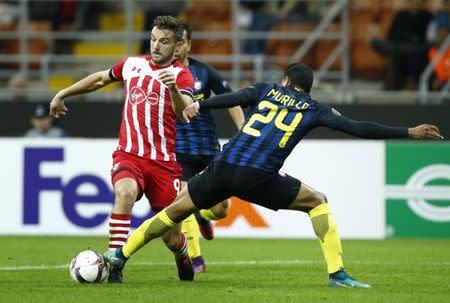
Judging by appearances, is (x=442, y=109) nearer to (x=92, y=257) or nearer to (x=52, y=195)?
(x=52, y=195)

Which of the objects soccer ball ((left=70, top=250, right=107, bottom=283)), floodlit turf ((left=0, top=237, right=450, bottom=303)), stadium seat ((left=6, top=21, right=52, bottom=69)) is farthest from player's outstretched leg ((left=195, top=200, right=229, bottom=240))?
stadium seat ((left=6, top=21, right=52, bottom=69))

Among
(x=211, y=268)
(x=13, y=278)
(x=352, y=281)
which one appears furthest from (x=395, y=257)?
(x=13, y=278)

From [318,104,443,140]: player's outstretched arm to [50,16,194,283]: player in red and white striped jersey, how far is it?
1.22 meters

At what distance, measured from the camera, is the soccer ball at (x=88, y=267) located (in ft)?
30.1

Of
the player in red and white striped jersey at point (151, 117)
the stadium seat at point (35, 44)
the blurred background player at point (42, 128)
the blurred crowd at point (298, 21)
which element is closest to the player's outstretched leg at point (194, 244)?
the player in red and white striped jersey at point (151, 117)

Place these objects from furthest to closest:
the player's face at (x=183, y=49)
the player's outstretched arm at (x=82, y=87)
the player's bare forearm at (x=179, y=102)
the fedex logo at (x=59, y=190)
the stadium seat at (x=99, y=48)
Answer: the stadium seat at (x=99, y=48) < the fedex logo at (x=59, y=190) < the player's face at (x=183, y=49) < the player's outstretched arm at (x=82, y=87) < the player's bare forearm at (x=179, y=102)

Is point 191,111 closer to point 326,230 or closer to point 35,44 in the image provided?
point 326,230

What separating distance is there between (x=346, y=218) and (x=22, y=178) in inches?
181

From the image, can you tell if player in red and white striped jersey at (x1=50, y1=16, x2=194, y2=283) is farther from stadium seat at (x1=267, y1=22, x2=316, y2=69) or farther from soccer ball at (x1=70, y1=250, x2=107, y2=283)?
stadium seat at (x1=267, y1=22, x2=316, y2=69)

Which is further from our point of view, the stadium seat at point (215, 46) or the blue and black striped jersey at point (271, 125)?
the stadium seat at point (215, 46)

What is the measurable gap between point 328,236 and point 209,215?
306cm

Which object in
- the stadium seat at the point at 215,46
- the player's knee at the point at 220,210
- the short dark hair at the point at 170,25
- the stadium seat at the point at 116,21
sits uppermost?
the short dark hair at the point at 170,25

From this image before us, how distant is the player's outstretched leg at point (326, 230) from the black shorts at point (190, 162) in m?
2.58

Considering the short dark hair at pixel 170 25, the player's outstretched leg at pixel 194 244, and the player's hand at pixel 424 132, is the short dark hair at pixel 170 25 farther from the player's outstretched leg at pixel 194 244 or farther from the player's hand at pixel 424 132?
the player's outstretched leg at pixel 194 244
